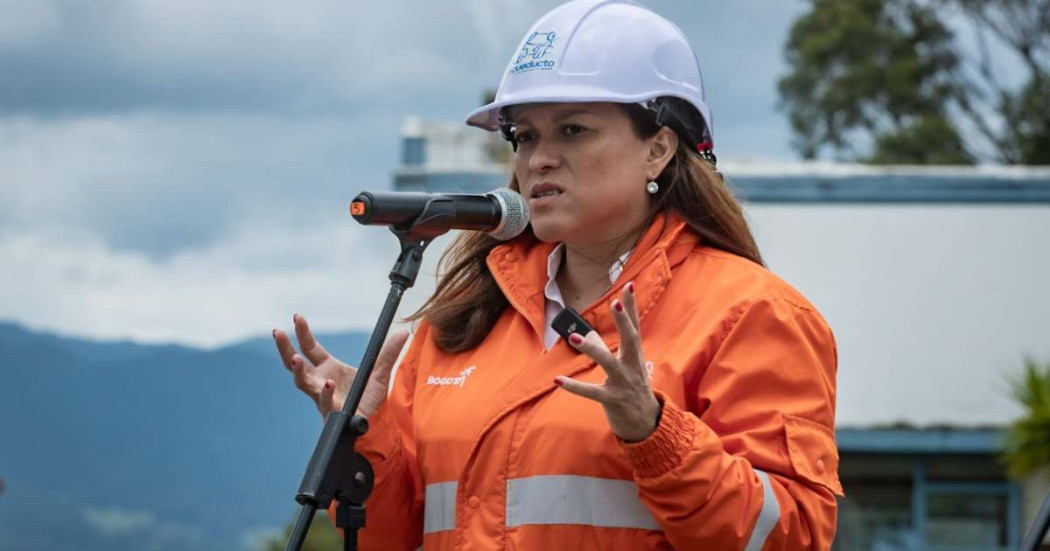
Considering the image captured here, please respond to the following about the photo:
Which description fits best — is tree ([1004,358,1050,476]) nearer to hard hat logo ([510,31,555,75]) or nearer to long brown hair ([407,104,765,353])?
long brown hair ([407,104,765,353])

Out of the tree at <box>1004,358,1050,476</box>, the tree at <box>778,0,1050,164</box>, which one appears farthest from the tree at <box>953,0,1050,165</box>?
the tree at <box>1004,358,1050,476</box>

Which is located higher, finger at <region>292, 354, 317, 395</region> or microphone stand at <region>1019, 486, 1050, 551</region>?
finger at <region>292, 354, 317, 395</region>

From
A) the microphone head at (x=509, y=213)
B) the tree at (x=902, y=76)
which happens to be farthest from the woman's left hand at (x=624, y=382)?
the tree at (x=902, y=76)

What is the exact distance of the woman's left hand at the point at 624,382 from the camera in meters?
2.40

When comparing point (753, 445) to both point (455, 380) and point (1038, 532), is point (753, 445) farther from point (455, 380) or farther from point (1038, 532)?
point (455, 380)

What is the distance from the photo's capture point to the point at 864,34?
29000 millimetres

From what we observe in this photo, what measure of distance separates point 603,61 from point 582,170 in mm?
205

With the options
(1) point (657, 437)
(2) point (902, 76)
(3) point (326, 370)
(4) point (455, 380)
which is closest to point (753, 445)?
(1) point (657, 437)

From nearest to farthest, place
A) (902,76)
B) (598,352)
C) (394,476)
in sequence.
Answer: (598,352) < (394,476) < (902,76)

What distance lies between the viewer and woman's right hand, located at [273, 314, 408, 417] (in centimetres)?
283

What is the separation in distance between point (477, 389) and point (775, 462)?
2.02ft

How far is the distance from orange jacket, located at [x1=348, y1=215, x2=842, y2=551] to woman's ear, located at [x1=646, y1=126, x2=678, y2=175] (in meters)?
0.10

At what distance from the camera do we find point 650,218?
3.03 metres

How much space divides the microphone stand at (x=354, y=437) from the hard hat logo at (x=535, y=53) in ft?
1.30
